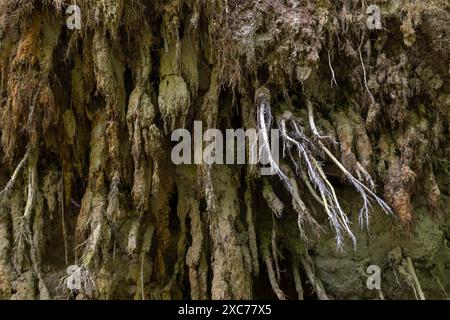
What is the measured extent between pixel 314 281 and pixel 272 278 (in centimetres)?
30

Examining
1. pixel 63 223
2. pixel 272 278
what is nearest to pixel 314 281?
pixel 272 278

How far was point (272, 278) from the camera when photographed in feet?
9.61

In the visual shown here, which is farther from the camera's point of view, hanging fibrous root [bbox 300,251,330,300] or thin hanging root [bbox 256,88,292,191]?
hanging fibrous root [bbox 300,251,330,300]

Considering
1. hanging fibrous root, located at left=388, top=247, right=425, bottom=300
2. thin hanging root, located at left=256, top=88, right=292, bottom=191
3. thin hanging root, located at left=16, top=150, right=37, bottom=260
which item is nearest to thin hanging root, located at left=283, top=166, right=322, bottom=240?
thin hanging root, located at left=256, top=88, right=292, bottom=191

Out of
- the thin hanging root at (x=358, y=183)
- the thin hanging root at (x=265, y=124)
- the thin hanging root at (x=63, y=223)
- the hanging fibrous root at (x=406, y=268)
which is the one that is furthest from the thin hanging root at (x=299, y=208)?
the thin hanging root at (x=63, y=223)

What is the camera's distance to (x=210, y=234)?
2.93m

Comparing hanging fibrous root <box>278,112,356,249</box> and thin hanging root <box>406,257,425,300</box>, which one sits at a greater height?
hanging fibrous root <box>278,112,356,249</box>

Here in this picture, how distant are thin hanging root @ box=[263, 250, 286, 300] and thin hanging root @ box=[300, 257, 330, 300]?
238mm

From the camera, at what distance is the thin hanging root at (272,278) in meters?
2.83

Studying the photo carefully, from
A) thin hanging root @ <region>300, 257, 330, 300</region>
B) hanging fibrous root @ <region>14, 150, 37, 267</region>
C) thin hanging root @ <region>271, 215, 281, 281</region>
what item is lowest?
thin hanging root @ <region>300, 257, 330, 300</region>

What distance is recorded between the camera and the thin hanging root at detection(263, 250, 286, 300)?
2834 mm

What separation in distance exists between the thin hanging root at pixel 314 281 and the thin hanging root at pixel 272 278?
238 mm

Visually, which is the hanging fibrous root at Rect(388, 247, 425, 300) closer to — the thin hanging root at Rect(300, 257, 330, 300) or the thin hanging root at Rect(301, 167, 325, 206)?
the thin hanging root at Rect(300, 257, 330, 300)
